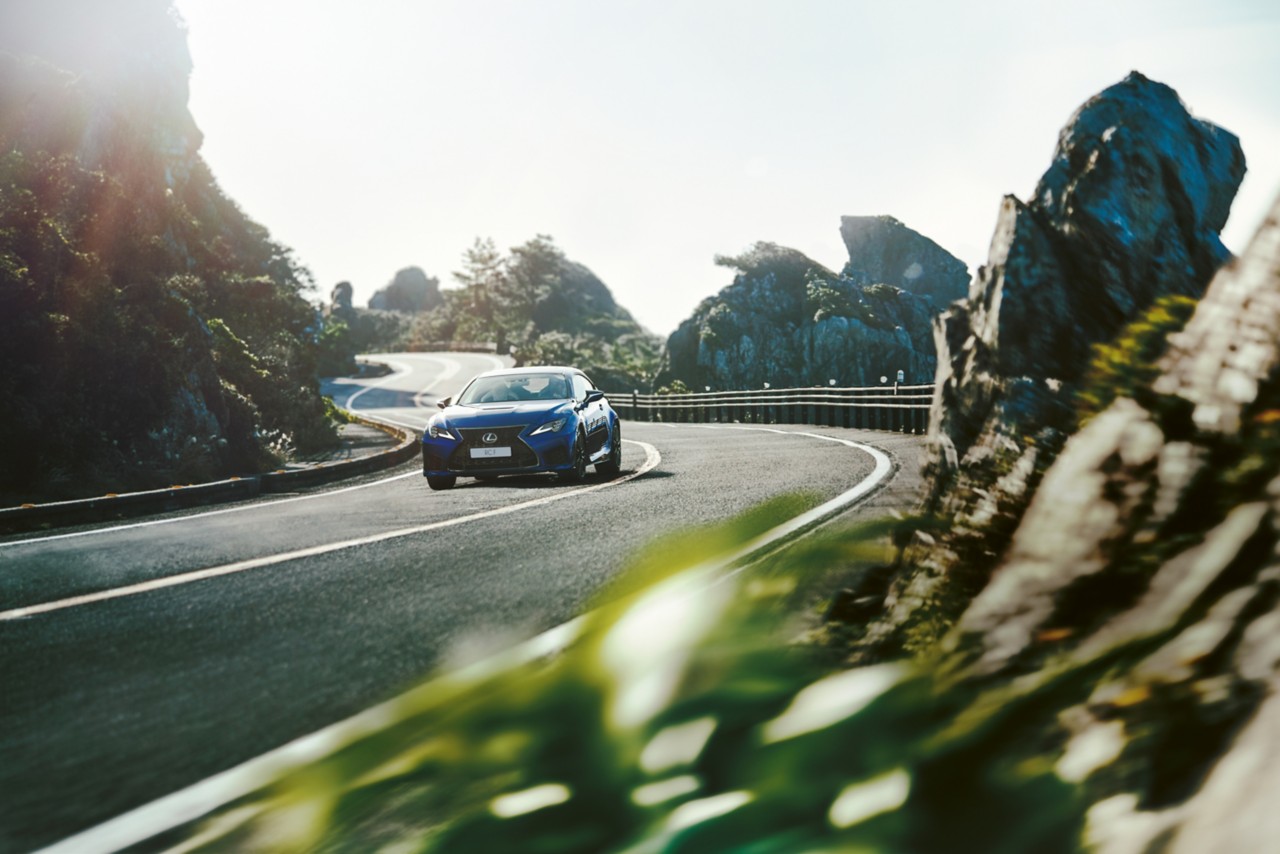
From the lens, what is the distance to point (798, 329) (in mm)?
87312

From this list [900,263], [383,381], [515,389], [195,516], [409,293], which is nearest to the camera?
[195,516]

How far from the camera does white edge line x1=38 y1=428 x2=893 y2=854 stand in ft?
4.33

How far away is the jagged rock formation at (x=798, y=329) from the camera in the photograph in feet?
277

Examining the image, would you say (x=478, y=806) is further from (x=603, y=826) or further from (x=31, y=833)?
(x=31, y=833)

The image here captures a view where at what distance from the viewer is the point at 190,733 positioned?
374 centimetres

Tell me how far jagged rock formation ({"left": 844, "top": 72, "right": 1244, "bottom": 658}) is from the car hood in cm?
943

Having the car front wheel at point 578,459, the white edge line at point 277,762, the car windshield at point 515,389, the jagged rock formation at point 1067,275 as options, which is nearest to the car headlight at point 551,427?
the car front wheel at point 578,459

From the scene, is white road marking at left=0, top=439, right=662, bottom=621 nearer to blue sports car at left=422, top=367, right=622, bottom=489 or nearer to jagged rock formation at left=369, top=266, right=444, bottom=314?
blue sports car at left=422, top=367, right=622, bottom=489

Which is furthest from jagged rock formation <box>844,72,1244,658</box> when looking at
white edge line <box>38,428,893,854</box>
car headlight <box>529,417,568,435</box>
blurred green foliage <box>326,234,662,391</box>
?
blurred green foliage <box>326,234,662,391</box>

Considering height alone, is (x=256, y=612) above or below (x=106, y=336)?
below

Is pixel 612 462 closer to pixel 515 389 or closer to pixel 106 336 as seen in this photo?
pixel 515 389

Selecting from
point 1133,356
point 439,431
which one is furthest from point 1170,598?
point 439,431

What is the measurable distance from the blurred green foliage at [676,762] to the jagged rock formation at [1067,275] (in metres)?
1.47

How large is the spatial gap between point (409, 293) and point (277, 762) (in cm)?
18845
